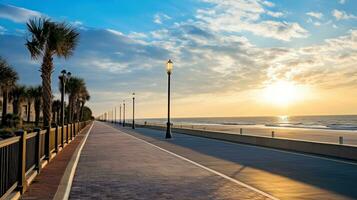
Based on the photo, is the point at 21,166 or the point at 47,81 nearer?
the point at 21,166

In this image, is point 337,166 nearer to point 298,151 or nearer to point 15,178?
point 298,151

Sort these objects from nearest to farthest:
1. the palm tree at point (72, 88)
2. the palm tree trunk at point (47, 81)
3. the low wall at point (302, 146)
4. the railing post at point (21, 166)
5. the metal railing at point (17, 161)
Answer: the metal railing at point (17, 161) < the railing post at point (21, 166) < the low wall at point (302, 146) < the palm tree trunk at point (47, 81) < the palm tree at point (72, 88)

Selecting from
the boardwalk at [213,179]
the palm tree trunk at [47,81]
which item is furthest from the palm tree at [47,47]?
the boardwalk at [213,179]

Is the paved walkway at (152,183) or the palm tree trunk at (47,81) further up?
the palm tree trunk at (47,81)

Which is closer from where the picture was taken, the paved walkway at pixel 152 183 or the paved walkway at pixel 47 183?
the paved walkway at pixel 47 183

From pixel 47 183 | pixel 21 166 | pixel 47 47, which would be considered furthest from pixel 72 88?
pixel 21 166

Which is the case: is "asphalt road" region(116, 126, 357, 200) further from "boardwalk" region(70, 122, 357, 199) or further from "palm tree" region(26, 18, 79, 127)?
"palm tree" region(26, 18, 79, 127)

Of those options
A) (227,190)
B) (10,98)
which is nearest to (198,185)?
(227,190)

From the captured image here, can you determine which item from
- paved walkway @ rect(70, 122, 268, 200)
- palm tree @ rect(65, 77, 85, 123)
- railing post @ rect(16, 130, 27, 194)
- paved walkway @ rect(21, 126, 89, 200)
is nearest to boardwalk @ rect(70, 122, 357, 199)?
paved walkway @ rect(70, 122, 268, 200)

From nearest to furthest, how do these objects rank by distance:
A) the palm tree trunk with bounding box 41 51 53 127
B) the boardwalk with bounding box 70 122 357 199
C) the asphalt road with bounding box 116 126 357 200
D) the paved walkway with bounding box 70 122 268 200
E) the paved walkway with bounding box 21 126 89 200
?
the paved walkway with bounding box 21 126 89 200 < the paved walkway with bounding box 70 122 268 200 < the boardwalk with bounding box 70 122 357 199 < the asphalt road with bounding box 116 126 357 200 < the palm tree trunk with bounding box 41 51 53 127

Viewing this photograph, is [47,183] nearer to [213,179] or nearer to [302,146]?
[213,179]

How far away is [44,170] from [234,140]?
787 inches

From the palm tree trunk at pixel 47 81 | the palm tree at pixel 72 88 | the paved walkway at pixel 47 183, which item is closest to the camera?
the paved walkway at pixel 47 183

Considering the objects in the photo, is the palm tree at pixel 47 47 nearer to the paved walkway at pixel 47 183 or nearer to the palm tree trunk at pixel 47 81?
the palm tree trunk at pixel 47 81
